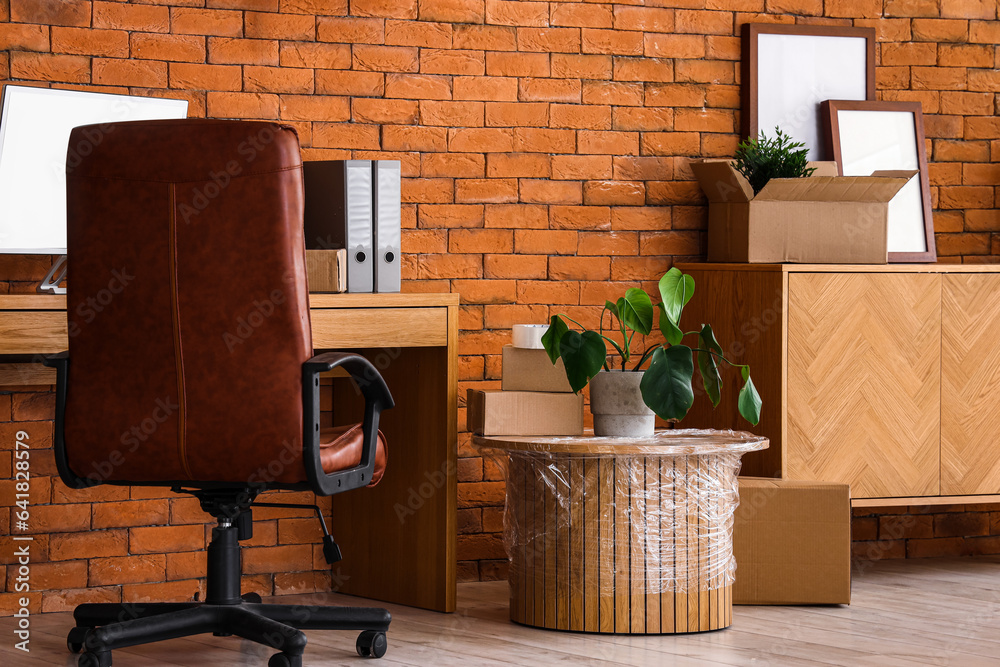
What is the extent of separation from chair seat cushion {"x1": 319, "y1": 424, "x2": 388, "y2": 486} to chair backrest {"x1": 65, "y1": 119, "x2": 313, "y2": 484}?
3.0 inches

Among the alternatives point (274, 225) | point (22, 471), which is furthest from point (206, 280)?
point (22, 471)

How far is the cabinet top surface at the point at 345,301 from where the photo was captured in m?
2.66

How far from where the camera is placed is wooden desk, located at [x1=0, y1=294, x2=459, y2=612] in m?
2.97

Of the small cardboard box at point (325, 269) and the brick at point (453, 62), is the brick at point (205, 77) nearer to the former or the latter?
the brick at point (453, 62)

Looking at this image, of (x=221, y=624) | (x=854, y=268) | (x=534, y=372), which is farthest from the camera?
(x=854, y=268)

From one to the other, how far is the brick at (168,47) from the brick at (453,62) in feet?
2.12

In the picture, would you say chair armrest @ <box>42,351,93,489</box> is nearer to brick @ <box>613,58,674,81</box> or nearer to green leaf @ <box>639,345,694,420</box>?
green leaf @ <box>639,345,694,420</box>

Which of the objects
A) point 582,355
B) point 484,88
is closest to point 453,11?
point 484,88

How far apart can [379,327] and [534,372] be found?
41 centimetres

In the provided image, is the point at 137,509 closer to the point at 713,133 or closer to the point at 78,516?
the point at 78,516

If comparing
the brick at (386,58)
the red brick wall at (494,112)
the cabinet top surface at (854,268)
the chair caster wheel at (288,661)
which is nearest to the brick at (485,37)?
the red brick wall at (494,112)

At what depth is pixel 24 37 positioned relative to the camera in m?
3.17

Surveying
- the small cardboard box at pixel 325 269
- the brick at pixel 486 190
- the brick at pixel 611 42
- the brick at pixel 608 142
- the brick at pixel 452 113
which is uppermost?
the brick at pixel 611 42

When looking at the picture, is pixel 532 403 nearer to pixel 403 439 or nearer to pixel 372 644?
pixel 403 439
